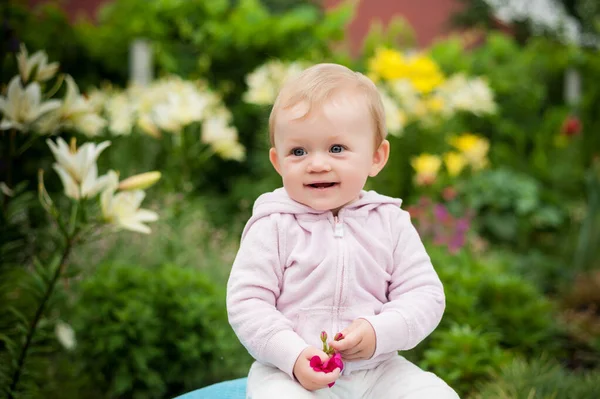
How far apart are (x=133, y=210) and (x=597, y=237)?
407 cm

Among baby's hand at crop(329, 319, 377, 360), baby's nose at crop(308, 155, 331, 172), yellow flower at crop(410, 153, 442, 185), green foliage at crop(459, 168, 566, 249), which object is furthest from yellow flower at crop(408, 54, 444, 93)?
baby's hand at crop(329, 319, 377, 360)

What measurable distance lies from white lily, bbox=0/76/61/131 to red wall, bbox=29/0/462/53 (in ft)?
25.0

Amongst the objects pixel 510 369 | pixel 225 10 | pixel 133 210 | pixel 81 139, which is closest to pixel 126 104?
pixel 81 139

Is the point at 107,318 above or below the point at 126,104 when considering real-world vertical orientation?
below

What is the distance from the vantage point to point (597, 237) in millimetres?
5273

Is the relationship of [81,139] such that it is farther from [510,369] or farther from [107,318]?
[510,369]

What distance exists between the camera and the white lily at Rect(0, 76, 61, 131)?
2.26 meters

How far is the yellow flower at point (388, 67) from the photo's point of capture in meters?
5.18

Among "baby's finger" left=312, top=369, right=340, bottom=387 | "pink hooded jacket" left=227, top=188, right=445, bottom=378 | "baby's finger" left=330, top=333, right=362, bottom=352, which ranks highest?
"pink hooded jacket" left=227, top=188, right=445, bottom=378

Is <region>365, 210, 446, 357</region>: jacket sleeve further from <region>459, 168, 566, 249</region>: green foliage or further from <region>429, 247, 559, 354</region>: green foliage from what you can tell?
<region>459, 168, 566, 249</region>: green foliage

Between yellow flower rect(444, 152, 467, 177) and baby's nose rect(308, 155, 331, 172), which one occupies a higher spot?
baby's nose rect(308, 155, 331, 172)

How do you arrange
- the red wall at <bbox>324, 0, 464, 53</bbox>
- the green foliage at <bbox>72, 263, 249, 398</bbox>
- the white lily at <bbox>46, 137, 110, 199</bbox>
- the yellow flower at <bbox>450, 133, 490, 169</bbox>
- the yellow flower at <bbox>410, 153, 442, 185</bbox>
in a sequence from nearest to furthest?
1. the white lily at <bbox>46, 137, 110, 199</bbox>
2. the green foliage at <bbox>72, 263, 249, 398</bbox>
3. the yellow flower at <bbox>410, 153, 442, 185</bbox>
4. the yellow flower at <bbox>450, 133, 490, 169</bbox>
5. the red wall at <bbox>324, 0, 464, 53</bbox>

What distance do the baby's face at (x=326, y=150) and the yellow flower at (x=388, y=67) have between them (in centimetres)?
359

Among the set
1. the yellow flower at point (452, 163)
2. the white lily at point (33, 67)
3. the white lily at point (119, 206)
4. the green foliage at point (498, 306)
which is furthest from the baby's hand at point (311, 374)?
the yellow flower at point (452, 163)
